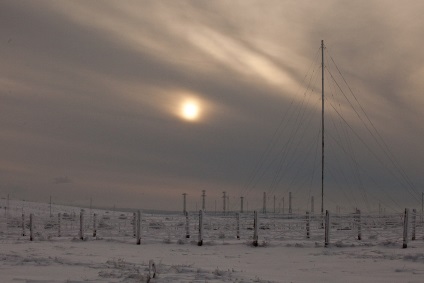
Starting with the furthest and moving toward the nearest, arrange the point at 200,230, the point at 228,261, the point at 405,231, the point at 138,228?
the point at 138,228 → the point at 200,230 → the point at 405,231 → the point at 228,261

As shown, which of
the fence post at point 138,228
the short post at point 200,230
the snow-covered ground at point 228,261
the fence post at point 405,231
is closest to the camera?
the snow-covered ground at point 228,261

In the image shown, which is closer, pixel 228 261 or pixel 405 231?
pixel 228 261

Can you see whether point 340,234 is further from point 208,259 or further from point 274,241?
point 208,259

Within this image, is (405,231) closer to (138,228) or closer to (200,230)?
(200,230)

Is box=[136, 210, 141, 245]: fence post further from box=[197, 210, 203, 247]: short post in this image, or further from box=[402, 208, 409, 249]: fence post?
box=[402, 208, 409, 249]: fence post

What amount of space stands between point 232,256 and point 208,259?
1.76 meters

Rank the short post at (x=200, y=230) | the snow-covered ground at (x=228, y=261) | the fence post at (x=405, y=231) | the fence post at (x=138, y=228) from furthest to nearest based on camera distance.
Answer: the fence post at (x=138, y=228), the short post at (x=200, y=230), the fence post at (x=405, y=231), the snow-covered ground at (x=228, y=261)

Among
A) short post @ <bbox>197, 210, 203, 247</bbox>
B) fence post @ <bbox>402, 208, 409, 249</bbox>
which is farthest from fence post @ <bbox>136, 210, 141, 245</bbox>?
fence post @ <bbox>402, 208, 409, 249</bbox>

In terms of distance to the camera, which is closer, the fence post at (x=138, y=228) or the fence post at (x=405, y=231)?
the fence post at (x=405, y=231)

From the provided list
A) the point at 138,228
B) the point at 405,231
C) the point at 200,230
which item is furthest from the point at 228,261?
the point at 138,228

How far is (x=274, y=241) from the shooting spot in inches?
1000

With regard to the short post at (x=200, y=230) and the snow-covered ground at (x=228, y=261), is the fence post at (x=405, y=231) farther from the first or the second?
the short post at (x=200, y=230)

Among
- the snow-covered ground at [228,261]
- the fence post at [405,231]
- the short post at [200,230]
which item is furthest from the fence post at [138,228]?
the fence post at [405,231]

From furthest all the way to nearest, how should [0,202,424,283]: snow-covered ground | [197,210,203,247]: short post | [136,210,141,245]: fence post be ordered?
[136,210,141,245]: fence post < [197,210,203,247]: short post < [0,202,424,283]: snow-covered ground
